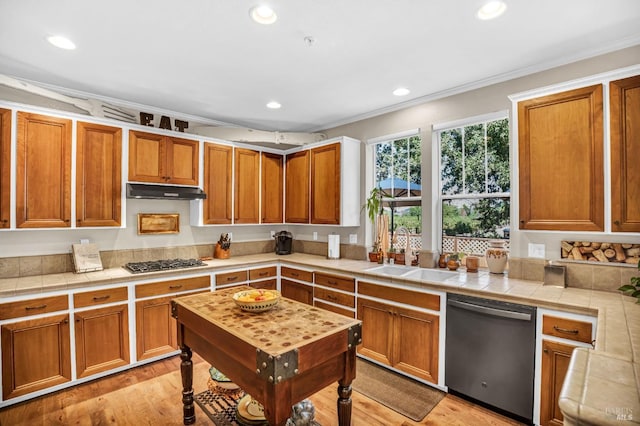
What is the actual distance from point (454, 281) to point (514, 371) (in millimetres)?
753

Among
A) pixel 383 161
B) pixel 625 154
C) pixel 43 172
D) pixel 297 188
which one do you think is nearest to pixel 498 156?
pixel 625 154

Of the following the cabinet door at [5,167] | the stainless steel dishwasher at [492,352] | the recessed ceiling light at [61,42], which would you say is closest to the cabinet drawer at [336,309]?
the stainless steel dishwasher at [492,352]

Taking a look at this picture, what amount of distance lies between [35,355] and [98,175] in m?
1.59

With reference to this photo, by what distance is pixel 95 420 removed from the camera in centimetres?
229

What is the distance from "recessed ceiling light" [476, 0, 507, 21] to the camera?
1.88 m

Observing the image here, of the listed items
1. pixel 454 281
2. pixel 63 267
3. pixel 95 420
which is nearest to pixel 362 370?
pixel 454 281

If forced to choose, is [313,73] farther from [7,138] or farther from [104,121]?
[7,138]

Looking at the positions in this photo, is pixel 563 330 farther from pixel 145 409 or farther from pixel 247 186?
pixel 247 186

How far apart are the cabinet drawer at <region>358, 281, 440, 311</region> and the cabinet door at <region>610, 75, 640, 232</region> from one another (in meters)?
1.32

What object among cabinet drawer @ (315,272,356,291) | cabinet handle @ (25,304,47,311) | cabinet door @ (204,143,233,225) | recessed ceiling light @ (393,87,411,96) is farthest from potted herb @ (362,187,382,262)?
cabinet handle @ (25,304,47,311)

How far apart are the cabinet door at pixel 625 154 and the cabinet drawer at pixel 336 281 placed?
2097 millimetres

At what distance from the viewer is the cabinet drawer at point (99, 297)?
106 inches

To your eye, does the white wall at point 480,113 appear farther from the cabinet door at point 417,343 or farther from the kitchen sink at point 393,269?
the cabinet door at point 417,343

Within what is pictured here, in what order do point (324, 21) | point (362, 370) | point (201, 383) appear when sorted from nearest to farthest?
point (324, 21) < point (201, 383) < point (362, 370)
